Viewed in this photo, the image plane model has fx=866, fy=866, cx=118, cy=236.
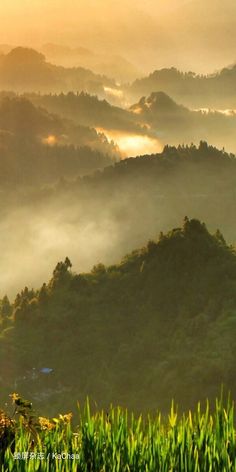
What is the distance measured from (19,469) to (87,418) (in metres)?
2.23

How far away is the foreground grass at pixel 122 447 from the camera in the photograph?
57.6ft

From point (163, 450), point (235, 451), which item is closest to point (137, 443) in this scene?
point (163, 450)

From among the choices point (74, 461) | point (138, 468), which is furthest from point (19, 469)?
point (138, 468)

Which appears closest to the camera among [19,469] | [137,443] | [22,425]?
[19,469]

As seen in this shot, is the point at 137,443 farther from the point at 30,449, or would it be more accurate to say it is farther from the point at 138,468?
the point at 30,449

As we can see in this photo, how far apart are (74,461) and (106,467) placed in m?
1.27

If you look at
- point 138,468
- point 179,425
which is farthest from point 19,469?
point 179,425

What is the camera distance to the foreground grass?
17.5 m

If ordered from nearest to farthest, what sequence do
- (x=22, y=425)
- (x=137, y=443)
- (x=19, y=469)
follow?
(x=19, y=469) → (x=137, y=443) → (x=22, y=425)

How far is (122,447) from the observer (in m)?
18.3

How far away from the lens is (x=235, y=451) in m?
18.1

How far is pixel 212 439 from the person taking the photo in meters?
18.2

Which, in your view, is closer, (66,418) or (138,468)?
(138,468)

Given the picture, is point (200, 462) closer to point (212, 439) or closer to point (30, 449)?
point (212, 439)
